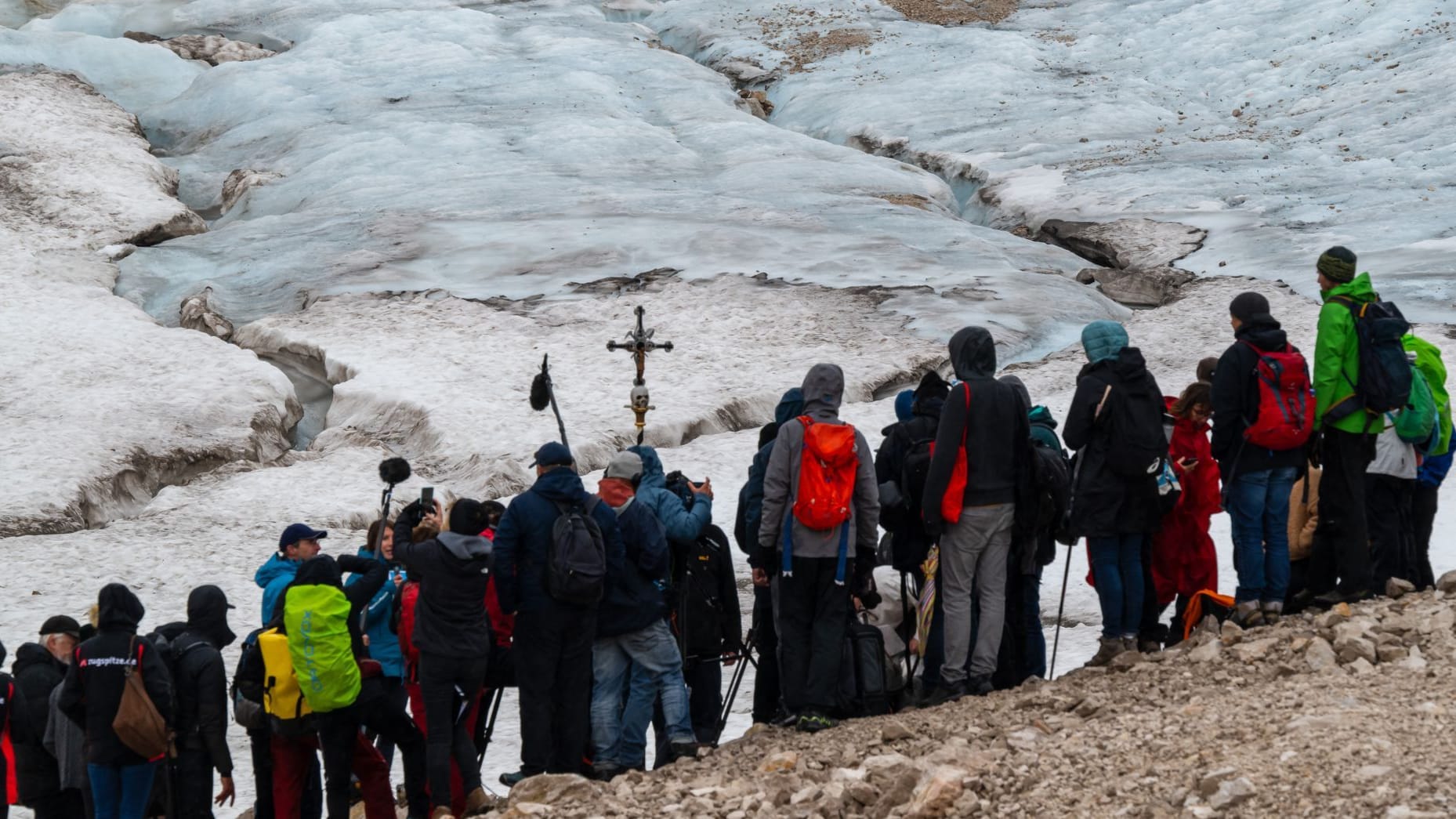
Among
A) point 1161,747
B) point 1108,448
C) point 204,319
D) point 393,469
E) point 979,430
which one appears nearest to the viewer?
point 1161,747

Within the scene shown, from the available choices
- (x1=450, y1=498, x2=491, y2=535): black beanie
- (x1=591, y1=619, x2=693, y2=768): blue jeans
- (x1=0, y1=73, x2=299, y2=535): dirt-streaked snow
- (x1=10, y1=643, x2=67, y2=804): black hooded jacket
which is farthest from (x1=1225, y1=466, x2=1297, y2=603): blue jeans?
(x1=0, y1=73, x2=299, y2=535): dirt-streaked snow

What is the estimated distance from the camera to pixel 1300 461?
9438 mm

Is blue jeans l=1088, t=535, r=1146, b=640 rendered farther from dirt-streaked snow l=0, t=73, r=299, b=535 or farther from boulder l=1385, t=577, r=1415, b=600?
dirt-streaked snow l=0, t=73, r=299, b=535

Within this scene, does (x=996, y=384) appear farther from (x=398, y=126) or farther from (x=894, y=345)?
(x=398, y=126)

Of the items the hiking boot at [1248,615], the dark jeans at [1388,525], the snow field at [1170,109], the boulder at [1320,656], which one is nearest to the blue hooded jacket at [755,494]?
the hiking boot at [1248,615]

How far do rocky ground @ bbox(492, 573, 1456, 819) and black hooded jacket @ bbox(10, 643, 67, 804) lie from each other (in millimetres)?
3742

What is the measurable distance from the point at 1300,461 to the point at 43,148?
28.5 meters

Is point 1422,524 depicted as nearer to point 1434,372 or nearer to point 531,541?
point 1434,372

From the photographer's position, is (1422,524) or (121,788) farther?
(1422,524)

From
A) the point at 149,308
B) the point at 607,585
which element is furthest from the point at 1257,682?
the point at 149,308

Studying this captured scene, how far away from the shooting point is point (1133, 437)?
9.16 meters

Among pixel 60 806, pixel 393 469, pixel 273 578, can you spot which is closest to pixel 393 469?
pixel 393 469

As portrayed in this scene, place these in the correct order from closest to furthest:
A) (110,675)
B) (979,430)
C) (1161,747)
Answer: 1. (1161,747)
2. (110,675)
3. (979,430)

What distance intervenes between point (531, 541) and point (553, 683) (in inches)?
34.2
